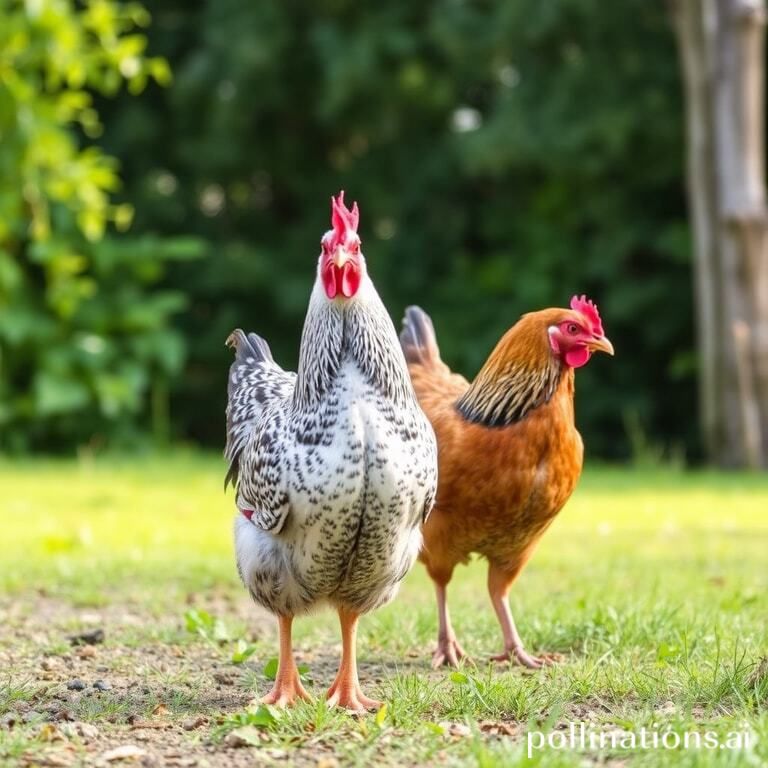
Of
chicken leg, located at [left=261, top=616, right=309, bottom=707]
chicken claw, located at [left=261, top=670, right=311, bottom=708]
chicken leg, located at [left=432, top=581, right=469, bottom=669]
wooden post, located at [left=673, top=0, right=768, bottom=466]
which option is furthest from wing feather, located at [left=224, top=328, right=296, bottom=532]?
wooden post, located at [left=673, top=0, right=768, bottom=466]

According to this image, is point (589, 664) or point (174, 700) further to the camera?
point (589, 664)

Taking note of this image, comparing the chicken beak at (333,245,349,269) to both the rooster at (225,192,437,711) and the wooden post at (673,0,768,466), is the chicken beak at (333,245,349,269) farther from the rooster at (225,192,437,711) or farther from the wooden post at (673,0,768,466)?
the wooden post at (673,0,768,466)

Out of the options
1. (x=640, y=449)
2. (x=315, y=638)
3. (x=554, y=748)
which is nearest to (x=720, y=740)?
(x=554, y=748)

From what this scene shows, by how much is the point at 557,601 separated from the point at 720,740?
2510 mm

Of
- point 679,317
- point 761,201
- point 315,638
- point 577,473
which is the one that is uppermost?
point 761,201

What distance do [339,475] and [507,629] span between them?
138 cm

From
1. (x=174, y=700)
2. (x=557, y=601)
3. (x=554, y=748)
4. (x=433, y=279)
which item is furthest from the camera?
(x=433, y=279)

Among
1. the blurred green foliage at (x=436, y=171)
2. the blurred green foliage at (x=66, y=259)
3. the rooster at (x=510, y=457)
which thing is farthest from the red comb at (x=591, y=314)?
the blurred green foliage at (x=436, y=171)

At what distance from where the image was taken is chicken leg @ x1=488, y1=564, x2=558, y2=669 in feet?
14.5

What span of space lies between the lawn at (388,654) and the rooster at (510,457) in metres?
0.35

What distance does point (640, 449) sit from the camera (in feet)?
41.6

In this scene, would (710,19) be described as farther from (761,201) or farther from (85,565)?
(85,565)

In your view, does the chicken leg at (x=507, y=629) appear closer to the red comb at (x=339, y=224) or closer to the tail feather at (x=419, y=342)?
the tail feather at (x=419, y=342)

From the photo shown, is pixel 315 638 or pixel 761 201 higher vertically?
pixel 761 201
